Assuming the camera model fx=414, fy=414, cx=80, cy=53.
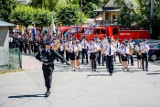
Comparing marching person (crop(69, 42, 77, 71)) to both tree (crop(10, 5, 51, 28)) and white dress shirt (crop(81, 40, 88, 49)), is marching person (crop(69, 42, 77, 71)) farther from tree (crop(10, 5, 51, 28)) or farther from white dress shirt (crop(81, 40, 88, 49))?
tree (crop(10, 5, 51, 28))

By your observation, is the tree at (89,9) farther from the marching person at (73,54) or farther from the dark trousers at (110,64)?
the dark trousers at (110,64)

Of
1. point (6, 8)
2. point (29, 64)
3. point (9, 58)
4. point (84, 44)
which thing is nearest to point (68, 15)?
point (6, 8)

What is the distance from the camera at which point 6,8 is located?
1909 inches

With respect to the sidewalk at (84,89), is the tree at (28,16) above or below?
above

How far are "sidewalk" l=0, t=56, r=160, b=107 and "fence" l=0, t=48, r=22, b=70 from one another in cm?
83

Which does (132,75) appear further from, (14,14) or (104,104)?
(14,14)

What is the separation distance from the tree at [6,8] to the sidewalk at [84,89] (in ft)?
84.8

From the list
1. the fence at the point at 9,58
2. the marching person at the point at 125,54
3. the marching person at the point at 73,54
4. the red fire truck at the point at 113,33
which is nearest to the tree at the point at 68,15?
the red fire truck at the point at 113,33

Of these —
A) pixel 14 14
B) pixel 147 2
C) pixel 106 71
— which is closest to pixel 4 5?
pixel 14 14

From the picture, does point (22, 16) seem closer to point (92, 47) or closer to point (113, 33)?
point (113, 33)

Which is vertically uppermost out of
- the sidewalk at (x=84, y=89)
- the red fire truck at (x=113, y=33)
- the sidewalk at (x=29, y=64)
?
the red fire truck at (x=113, y=33)

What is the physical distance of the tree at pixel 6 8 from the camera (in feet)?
155

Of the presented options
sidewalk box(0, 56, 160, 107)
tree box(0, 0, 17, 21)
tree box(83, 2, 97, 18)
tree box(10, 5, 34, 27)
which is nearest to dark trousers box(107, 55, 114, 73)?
sidewalk box(0, 56, 160, 107)

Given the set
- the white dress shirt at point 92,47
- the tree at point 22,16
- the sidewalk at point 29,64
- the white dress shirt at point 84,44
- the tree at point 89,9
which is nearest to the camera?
the white dress shirt at point 92,47
